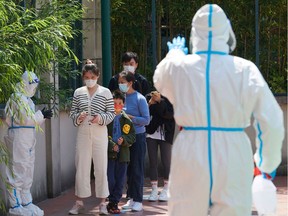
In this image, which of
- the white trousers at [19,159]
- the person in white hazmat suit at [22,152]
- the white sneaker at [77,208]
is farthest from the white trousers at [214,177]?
the white sneaker at [77,208]

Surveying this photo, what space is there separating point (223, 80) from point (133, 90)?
4.62m

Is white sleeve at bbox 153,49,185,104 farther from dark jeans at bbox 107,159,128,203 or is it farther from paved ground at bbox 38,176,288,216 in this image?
paved ground at bbox 38,176,288,216

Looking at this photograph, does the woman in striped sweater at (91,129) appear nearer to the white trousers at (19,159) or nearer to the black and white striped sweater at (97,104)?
the black and white striped sweater at (97,104)

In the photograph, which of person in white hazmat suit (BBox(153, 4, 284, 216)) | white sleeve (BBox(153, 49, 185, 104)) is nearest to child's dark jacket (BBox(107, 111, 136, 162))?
white sleeve (BBox(153, 49, 185, 104))

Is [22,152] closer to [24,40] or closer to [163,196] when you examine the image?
[24,40]

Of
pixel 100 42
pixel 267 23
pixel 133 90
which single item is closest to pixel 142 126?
pixel 133 90

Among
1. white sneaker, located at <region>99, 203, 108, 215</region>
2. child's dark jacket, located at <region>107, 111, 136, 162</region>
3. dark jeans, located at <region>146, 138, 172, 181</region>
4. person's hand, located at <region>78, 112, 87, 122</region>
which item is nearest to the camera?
person's hand, located at <region>78, 112, 87, 122</region>

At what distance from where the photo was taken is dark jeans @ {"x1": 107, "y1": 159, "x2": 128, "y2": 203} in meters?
9.88

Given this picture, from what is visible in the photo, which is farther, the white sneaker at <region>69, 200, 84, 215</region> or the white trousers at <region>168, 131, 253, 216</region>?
the white sneaker at <region>69, 200, 84, 215</region>

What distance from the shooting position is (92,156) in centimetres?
984

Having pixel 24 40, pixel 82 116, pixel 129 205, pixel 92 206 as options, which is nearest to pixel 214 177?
pixel 24 40

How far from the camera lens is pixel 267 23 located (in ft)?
45.5

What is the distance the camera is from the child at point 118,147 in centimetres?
980

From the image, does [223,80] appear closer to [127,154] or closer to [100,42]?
[127,154]
